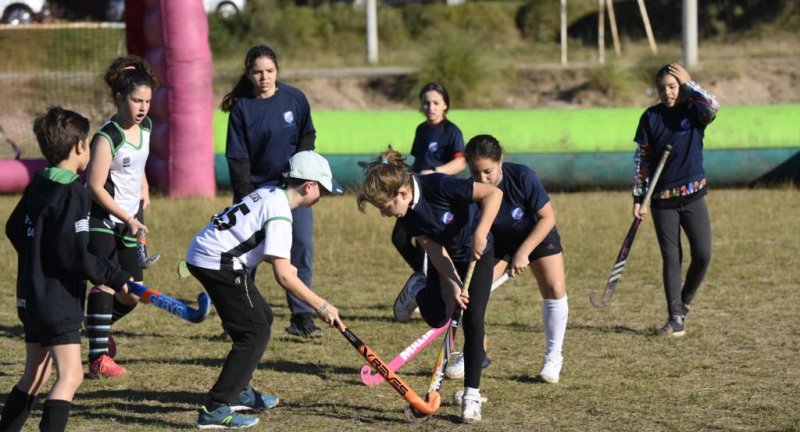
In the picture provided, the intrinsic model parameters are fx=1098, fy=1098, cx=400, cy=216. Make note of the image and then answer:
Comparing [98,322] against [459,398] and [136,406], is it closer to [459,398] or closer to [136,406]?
[136,406]

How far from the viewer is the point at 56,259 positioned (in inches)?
191

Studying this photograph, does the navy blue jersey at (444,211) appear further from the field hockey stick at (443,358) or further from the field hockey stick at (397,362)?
the field hockey stick at (397,362)

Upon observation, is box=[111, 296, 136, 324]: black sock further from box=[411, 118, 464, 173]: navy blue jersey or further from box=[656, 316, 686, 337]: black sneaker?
box=[656, 316, 686, 337]: black sneaker

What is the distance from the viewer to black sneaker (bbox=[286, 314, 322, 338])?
7.66 meters

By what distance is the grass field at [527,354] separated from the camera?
5.82m

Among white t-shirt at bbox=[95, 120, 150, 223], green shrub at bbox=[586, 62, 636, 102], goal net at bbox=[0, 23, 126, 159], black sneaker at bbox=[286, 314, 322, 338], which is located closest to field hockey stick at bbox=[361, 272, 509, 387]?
black sneaker at bbox=[286, 314, 322, 338]

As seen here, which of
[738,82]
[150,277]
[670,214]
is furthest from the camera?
[738,82]

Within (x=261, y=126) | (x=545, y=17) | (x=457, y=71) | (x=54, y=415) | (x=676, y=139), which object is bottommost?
(x=54, y=415)

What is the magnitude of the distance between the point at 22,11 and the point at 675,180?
17255mm

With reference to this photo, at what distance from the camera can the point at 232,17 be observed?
94.0ft

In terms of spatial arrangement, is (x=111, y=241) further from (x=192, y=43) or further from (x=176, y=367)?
(x=192, y=43)

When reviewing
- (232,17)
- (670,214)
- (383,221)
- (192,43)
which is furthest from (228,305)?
(232,17)

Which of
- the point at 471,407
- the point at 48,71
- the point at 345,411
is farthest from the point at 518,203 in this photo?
the point at 48,71

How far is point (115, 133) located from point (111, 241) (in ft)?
2.15
